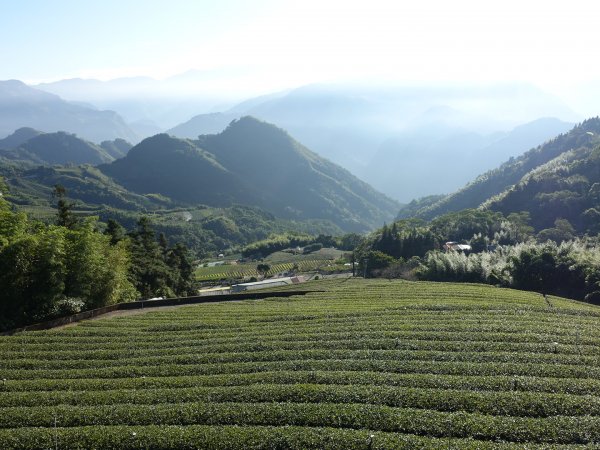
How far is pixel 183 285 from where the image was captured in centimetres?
6166

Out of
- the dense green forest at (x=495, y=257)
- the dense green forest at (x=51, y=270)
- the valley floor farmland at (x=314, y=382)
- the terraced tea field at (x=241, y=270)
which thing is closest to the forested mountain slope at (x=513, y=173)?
the dense green forest at (x=495, y=257)

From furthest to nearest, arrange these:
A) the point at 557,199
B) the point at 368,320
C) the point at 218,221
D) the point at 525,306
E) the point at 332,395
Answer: the point at 218,221
the point at 557,199
the point at 525,306
the point at 368,320
the point at 332,395

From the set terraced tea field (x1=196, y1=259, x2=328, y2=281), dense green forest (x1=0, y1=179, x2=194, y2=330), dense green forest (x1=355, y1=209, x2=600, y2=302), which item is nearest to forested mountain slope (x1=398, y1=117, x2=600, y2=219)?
dense green forest (x1=355, y1=209, x2=600, y2=302)

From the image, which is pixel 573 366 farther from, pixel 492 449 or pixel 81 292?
pixel 81 292

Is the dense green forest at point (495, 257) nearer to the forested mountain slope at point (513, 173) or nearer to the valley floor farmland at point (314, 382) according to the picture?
the valley floor farmland at point (314, 382)

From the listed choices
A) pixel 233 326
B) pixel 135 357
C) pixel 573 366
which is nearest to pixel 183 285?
pixel 233 326

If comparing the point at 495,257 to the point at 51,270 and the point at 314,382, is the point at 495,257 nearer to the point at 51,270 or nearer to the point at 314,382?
the point at 314,382

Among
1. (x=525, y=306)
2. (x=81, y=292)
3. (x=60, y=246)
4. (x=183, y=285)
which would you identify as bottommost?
(x=183, y=285)

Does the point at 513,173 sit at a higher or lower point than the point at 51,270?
higher

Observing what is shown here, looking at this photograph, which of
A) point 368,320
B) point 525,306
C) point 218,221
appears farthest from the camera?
point 218,221

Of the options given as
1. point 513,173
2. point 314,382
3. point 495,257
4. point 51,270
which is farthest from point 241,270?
point 513,173

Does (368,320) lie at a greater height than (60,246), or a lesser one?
lesser

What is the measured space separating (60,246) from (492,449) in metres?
24.3

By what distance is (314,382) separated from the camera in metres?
15.7
